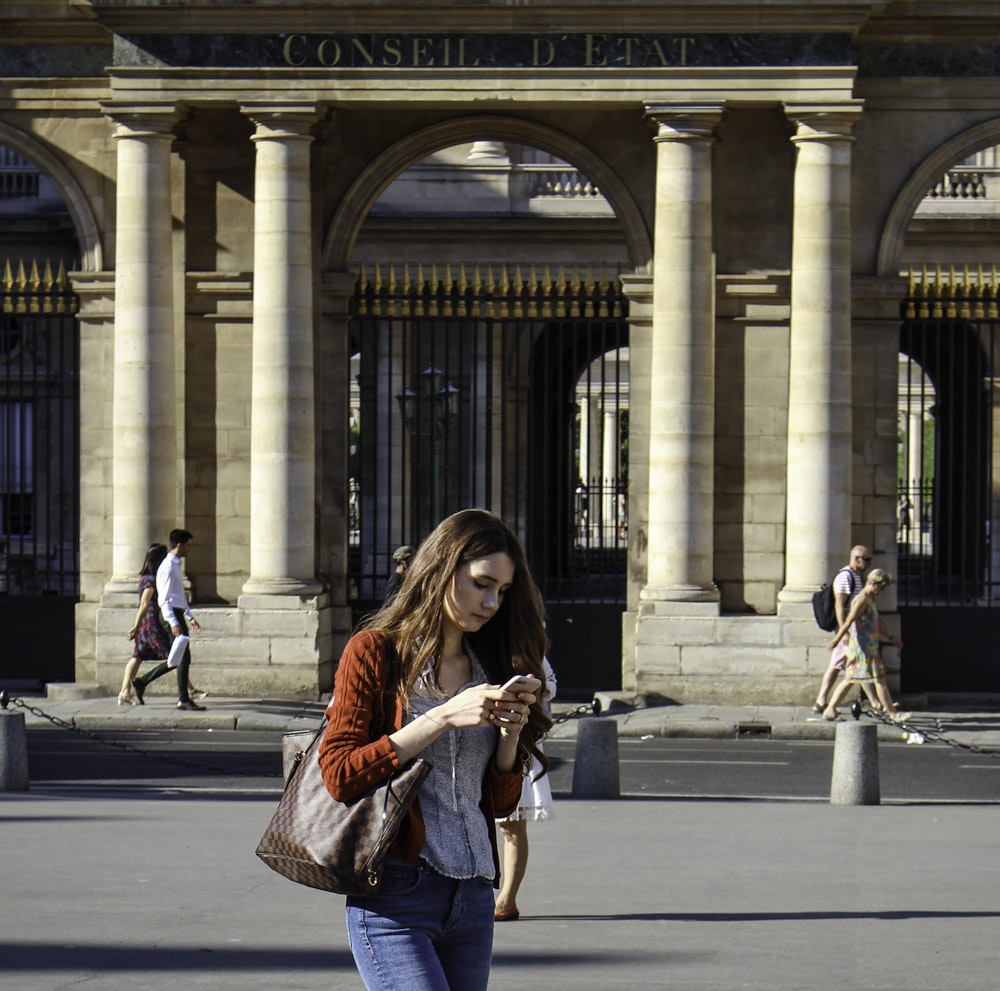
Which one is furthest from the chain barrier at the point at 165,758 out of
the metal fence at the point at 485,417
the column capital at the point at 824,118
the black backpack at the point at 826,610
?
the column capital at the point at 824,118

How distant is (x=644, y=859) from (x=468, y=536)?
587 centimetres

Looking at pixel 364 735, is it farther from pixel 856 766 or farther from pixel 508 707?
pixel 856 766

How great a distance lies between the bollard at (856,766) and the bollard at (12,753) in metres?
5.30

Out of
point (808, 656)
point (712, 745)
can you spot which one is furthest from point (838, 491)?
point (712, 745)

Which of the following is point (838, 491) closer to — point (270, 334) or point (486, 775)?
point (270, 334)

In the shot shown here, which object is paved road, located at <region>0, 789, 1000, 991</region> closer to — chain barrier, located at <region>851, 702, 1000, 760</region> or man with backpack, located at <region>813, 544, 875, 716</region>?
chain barrier, located at <region>851, 702, 1000, 760</region>

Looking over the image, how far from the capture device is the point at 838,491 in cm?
1981

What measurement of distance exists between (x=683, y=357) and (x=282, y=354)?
403 cm

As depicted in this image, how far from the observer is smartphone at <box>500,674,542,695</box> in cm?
460

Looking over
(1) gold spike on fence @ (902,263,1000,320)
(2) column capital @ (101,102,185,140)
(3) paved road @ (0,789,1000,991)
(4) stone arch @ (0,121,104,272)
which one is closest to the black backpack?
(1) gold spike on fence @ (902,263,1000,320)

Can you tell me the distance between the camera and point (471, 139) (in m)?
21.0

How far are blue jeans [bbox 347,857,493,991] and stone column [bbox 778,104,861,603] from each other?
1535 centimetres

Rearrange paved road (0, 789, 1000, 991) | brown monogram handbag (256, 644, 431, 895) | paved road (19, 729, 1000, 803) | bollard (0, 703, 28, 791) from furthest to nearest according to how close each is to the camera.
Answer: paved road (19, 729, 1000, 803)
bollard (0, 703, 28, 791)
paved road (0, 789, 1000, 991)
brown monogram handbag (256, 644, 431, 895)

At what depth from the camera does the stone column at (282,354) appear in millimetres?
19875
